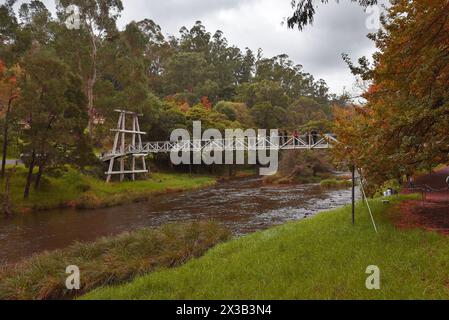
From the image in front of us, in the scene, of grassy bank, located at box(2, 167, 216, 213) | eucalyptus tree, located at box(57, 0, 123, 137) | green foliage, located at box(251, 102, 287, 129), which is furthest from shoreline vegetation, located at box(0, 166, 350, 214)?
green foliage, located at box(251, 102, 287, 129)

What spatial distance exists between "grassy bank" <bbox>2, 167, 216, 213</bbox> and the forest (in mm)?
826

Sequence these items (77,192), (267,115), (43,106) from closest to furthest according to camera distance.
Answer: (43,106) < (77,192) < (267,115)

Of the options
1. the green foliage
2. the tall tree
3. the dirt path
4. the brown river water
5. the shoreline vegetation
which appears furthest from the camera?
the green foliage

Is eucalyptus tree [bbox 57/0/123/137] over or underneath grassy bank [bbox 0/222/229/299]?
over

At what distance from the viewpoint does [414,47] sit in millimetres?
7941

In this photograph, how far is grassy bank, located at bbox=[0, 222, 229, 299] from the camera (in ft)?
25.5

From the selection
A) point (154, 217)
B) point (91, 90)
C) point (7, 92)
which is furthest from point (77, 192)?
point (91, 90)

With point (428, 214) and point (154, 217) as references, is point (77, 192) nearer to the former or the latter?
point (154, 217)

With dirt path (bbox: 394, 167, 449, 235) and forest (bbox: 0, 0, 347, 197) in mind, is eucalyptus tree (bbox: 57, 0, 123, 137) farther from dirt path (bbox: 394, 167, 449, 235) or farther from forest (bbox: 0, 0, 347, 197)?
dirt path (bbox: 394, 167, 449, 235)

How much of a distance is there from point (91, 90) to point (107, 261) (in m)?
32.1

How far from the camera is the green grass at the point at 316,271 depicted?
18.2 feet

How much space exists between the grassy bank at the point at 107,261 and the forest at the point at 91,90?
534cm

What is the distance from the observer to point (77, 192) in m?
24.5

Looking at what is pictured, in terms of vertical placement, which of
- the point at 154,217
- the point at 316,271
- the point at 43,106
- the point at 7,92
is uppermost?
the point at 7,92
